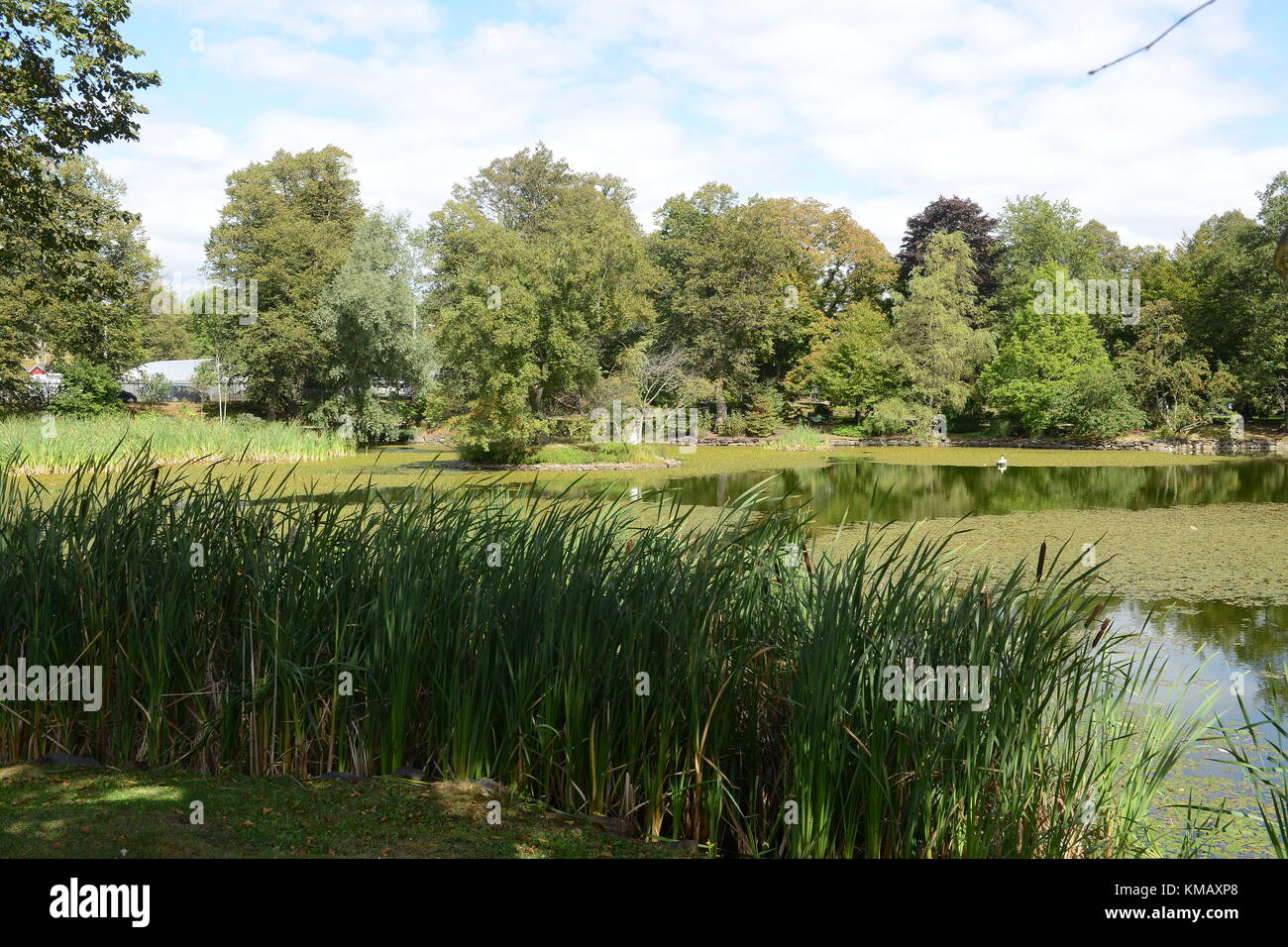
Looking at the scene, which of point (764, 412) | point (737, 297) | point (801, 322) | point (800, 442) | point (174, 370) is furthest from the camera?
point (174, 370)

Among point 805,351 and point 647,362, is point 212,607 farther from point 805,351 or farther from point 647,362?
point 805,351

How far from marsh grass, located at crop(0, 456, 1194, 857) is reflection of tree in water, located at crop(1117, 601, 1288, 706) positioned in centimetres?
368

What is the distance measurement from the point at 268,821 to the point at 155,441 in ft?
68.7

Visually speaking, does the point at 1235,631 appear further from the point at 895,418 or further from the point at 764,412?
the point at 764,412

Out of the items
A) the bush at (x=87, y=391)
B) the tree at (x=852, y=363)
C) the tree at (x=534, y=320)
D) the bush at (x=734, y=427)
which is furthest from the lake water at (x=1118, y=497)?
the bush at (x=87, y=391)

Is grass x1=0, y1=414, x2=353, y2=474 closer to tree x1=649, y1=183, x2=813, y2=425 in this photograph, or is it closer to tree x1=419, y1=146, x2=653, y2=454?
tree x1=419, y1=146, x2=653, y2=454

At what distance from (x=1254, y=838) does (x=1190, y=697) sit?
262 cm

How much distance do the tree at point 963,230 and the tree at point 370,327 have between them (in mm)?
20596

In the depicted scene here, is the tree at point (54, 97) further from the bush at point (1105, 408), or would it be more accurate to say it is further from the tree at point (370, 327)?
the bush at point (1105, 408)

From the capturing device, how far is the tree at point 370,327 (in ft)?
108

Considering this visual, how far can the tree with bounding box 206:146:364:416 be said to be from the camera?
35.1 m

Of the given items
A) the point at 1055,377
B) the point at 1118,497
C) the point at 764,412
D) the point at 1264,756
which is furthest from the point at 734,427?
the point at 1264,756

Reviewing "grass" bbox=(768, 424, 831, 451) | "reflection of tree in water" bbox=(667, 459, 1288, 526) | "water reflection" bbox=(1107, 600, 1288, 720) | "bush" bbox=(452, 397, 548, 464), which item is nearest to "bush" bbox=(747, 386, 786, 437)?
"grass" bbox=(768, 424, 831, 451)

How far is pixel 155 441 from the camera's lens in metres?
21.9
